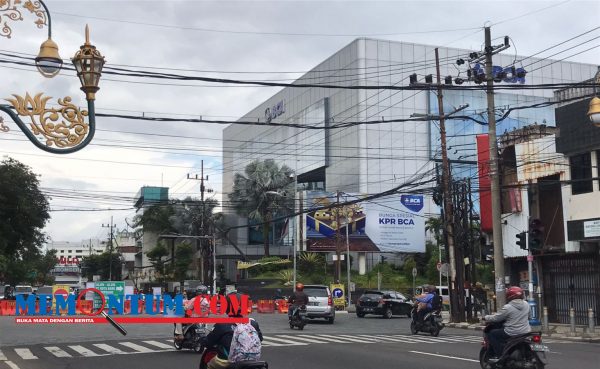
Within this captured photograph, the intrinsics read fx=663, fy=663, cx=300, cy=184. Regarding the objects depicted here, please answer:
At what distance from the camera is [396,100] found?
7462cm

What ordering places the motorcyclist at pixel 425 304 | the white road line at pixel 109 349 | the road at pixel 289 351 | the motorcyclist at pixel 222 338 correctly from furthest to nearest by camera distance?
the motorcyclist at pixel 425 304
the white road line at pixel 109 349
the road at pixel 289 351
the motorcyclist at pixel 222 338

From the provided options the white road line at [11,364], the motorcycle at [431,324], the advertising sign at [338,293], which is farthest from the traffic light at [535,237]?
the advertising sign at [338,293]

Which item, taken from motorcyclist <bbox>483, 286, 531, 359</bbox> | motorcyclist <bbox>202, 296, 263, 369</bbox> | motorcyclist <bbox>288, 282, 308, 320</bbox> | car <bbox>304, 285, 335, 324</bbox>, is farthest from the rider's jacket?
car <bbox>304, 285, 335, 324</bbox>

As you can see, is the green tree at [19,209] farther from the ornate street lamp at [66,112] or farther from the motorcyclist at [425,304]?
the ornate street lamp at [66,112]

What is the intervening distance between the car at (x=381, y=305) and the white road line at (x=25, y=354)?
22.1 m

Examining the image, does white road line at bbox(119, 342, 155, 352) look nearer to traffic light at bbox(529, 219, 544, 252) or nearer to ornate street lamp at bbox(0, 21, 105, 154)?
ornate street lamp at bbox(0, 21, 105, 154)

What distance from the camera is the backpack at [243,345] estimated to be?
302 inches

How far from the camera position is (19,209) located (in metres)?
41.7

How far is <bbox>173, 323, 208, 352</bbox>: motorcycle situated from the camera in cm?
1608

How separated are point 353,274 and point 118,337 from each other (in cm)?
4264

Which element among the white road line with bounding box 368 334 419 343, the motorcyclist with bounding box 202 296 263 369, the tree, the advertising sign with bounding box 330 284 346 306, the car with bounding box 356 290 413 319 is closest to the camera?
the motorcyclist with bounding box 202 296 263 369

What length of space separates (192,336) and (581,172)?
17.3 metres

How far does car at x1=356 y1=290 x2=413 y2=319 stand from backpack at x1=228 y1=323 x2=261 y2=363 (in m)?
29.6

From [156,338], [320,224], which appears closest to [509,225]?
[156,338]
